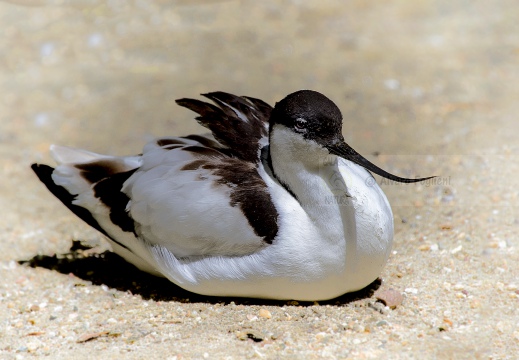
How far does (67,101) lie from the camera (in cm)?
782

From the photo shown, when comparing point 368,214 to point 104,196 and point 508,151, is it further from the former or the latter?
point 508,151

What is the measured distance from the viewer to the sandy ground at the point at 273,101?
407 centimetres

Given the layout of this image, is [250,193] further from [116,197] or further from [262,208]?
[116,197]

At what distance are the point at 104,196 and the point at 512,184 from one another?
3.09 m

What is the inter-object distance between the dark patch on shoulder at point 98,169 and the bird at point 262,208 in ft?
0.49

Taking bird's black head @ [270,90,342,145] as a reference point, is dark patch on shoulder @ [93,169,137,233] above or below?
below

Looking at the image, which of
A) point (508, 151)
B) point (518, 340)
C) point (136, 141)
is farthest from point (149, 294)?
point (508, 151)

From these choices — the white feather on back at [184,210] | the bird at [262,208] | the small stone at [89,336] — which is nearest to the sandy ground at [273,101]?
the small stone at [89,336]

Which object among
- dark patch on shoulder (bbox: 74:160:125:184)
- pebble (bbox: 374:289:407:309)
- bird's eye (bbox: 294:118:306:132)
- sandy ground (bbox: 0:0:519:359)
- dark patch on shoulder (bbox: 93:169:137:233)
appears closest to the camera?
bird's eye (bbox: 294:118:306:132)

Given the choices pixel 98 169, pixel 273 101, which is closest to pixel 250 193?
pixel 98 169

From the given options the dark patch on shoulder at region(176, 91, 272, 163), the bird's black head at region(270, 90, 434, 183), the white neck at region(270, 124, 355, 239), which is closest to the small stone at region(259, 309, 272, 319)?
the white neck at region(270, 124, 355, 239)

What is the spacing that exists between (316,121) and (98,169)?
1.60m

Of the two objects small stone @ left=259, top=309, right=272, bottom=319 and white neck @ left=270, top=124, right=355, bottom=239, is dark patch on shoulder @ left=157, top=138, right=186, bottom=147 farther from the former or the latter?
small stone @ left=259, top=309, right=272, bottom=319

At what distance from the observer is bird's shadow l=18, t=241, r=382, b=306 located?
4379 millimetres
